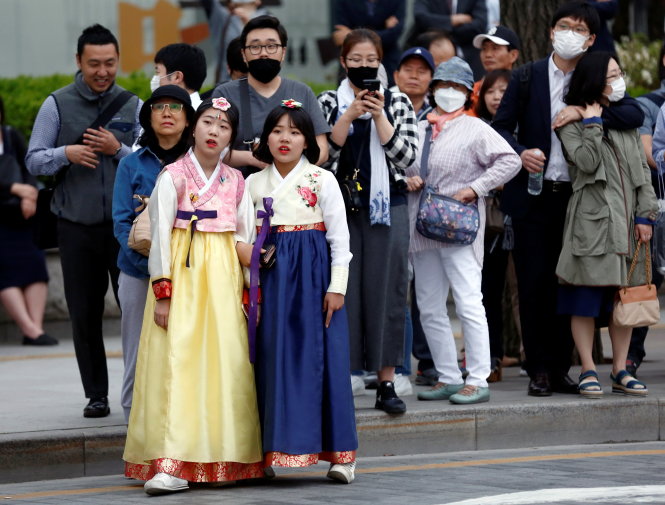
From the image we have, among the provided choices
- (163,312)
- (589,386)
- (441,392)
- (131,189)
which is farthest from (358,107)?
(589,386)

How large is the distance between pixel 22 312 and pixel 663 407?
600cm

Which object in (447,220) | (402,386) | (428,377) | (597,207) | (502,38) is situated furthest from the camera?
(502,38)

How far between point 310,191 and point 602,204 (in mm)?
2214

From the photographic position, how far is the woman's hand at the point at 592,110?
9.03 m

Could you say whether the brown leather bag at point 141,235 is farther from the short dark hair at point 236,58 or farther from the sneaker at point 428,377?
the sneaker at point 428,377

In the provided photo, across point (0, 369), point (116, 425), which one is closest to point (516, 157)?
point (116, 425)

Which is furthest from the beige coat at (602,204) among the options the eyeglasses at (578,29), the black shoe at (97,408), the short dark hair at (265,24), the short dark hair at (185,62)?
the black shoe at (97,408)

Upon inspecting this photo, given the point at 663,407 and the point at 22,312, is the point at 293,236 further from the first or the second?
the point at 22,312

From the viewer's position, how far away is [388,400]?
8492 millimetres

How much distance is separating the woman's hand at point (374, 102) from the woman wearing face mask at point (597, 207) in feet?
4.25

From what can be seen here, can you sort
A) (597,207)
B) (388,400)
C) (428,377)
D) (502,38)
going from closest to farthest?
(388,400)
(597,207)
(428,377)
(502,38)

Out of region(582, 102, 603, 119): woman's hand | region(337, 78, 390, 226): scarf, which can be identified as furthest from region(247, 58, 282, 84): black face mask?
region(582, 102, 603, 119): woman's hand

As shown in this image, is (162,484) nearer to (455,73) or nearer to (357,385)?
(357,385)

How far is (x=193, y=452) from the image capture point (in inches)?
285
